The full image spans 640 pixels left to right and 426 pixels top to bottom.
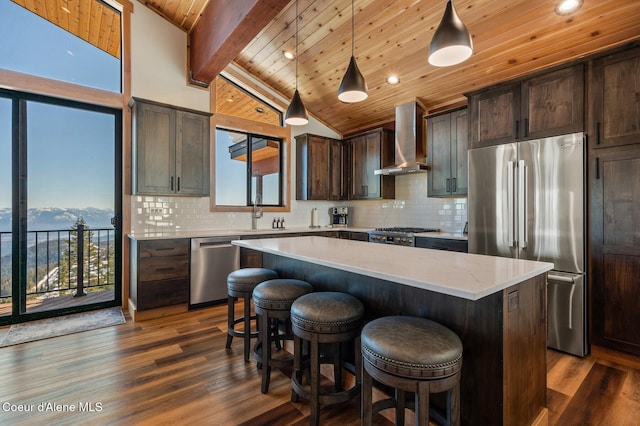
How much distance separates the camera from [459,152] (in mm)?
3973

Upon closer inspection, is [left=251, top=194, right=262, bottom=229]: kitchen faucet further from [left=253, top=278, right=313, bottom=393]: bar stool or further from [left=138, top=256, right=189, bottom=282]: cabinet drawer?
[left=253, top=278, right=313, bottom=393]: bar stool

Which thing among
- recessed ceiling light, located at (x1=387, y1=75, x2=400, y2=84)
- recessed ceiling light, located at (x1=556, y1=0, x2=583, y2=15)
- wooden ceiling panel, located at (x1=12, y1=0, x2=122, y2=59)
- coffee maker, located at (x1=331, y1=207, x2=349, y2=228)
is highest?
wooden ceiling panel, located at (x1=12, y1=0, x2=122, y2=59)

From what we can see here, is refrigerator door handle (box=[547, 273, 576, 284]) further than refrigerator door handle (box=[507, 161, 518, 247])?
No

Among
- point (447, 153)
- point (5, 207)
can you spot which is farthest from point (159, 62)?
point (447, 153)

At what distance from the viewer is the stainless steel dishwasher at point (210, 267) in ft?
12.2

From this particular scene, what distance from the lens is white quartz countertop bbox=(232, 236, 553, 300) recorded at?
1234 mm

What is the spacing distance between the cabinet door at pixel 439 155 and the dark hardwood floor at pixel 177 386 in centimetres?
222

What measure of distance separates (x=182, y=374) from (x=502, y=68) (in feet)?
14.4

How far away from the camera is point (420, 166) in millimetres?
4309

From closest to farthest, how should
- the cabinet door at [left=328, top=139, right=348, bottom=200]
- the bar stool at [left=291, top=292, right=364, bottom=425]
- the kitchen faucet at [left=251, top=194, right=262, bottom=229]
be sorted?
the bar stool at [left=291, top=292, right=364, bottom=425], the kitchen faucet at [left=251, top=194, right=262, bottom=229], the cabinet door at [left=328, top=139, right=348, bottom=200]

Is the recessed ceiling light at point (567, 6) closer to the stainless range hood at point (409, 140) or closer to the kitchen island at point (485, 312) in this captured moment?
the stainless range hood at point (409, 140)

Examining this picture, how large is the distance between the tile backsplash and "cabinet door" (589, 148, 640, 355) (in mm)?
1716

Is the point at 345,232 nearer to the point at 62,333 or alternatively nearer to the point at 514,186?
the point at 514,186

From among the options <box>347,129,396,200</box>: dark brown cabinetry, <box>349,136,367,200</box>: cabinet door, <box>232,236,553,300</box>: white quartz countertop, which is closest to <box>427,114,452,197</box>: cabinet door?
<box>347,129,396,200</box>: dark brown cabinetry
